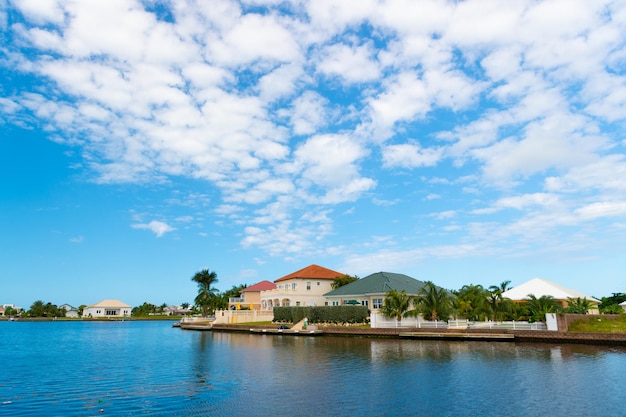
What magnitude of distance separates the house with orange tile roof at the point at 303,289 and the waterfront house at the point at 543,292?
28.3 meters

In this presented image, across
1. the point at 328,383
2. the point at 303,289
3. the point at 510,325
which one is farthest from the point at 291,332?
the point at 328,383

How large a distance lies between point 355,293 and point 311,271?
16.8 meters

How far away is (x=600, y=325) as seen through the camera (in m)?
38.9

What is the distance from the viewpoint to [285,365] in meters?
28.0

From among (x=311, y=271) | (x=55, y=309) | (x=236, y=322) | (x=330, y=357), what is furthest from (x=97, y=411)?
(x=55, y=309)

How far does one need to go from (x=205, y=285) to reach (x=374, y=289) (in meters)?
52.1

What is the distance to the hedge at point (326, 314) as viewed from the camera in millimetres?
55500

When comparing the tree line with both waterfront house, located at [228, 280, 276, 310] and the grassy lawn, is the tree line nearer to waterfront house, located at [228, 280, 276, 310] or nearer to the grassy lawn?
the grassy lawn

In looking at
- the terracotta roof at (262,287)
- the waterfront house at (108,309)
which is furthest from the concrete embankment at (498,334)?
the waterfront house at (108,309)

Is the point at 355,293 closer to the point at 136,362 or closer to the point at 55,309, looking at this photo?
the point at 136,362

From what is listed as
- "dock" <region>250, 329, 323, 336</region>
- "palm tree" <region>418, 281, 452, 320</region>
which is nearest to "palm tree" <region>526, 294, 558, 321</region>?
"palm tree" <region>418, 281, 452, 320</region>

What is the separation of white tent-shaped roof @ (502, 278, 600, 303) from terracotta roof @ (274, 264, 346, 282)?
28294 millimetres

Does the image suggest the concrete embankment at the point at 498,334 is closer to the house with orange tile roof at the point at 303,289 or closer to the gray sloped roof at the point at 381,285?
the gray sloped roof at the point at 381,285

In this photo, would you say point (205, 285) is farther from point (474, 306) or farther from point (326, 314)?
point (474, 306)
